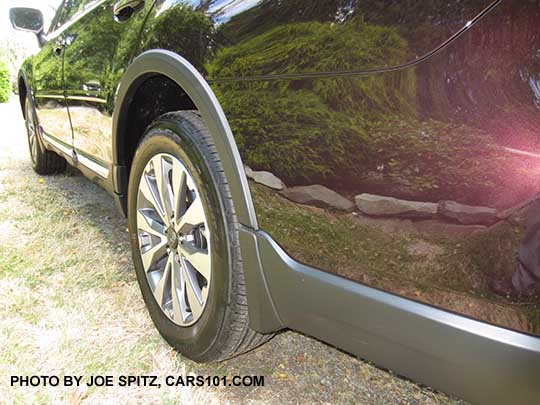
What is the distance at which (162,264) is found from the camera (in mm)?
1860

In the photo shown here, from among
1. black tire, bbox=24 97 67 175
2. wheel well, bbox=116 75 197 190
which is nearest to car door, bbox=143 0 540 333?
wheel well, bbox=116 75 197 190

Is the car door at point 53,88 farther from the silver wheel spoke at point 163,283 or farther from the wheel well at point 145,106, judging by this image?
the silver wheel spoke at point 163,283

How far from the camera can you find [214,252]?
56.6 inches

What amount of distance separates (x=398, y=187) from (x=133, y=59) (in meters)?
1.32

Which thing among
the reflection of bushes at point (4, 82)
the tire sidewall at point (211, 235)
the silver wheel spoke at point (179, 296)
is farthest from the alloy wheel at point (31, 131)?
the reflection of bushes at point (4, 82)

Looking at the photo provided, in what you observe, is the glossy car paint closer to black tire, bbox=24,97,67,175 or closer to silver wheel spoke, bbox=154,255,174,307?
silver wheel spoke, bbox=154,255,174,307

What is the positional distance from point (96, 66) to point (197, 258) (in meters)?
1.24

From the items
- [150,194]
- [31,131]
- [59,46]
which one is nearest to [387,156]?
[150,194]

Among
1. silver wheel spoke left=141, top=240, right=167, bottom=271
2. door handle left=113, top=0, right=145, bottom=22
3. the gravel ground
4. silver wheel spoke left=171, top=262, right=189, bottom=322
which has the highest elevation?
door handle left=113, top=0, right=145, bottom=22

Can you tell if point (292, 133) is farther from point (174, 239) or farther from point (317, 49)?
point (174, 239)

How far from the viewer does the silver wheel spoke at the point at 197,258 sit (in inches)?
58.8

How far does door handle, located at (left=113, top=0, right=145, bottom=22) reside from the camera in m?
1.86

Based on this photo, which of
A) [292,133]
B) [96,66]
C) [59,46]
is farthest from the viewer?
[59,46]

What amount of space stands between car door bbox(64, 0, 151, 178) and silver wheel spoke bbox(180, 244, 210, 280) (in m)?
0.82
